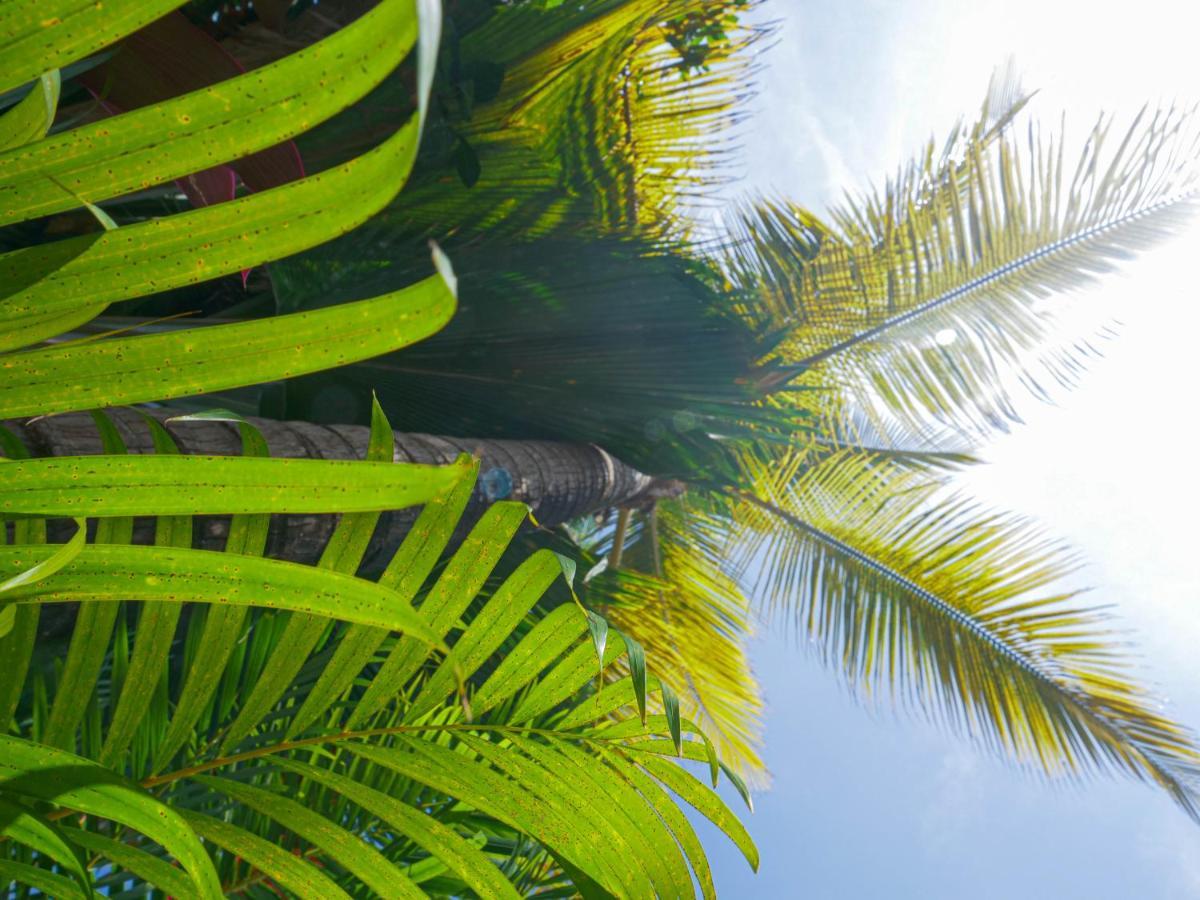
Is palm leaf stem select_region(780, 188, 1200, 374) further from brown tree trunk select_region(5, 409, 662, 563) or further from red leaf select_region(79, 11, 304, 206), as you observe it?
red leaf select_region(79, 11, 304, 206)

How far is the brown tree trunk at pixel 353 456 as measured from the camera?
3.16 feet

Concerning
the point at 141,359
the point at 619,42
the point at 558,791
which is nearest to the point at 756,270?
the point at 619,42

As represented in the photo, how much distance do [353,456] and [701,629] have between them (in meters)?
2.81

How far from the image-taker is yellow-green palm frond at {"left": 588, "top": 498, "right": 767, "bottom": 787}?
11.2 ft

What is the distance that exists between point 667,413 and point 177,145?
2.11 m

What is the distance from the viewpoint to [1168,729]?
292cm

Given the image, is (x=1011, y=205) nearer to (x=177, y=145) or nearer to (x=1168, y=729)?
(x=1168, y=729)

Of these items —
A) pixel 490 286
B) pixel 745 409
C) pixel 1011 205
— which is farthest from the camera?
pixel 1011 205

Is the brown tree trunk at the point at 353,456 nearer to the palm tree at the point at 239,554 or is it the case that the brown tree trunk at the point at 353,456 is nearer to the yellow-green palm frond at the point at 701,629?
the palm tree at the point at 239,554

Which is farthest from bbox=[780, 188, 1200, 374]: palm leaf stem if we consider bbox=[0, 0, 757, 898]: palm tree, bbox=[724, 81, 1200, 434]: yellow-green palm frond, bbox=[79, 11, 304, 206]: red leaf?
bbox=[0, 0, 757, 898]: palm tree

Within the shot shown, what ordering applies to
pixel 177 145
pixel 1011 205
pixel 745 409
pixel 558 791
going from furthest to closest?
pixel 1011 205 < pixel 745 409 < pixel 558 791 < pixel 177 145

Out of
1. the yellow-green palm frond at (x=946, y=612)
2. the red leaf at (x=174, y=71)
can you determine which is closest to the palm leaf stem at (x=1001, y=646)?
the yellow-green palm frond at (x=946, y=612)

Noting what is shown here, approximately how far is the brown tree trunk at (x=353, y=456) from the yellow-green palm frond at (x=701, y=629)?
0.96m

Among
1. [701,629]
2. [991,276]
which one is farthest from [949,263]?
[701,629]
